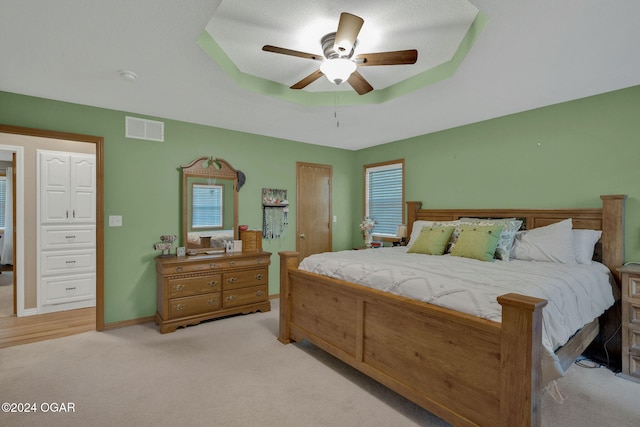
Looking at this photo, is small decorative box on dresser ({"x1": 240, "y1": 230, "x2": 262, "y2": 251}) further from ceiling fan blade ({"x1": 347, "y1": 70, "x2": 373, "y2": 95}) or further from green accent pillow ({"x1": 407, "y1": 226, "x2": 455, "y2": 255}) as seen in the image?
ceiling fan blade ({"x1": 347, "y1": 70, "x2": 373, "y2": 95})

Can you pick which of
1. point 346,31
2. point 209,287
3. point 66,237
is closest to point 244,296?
point 209,287

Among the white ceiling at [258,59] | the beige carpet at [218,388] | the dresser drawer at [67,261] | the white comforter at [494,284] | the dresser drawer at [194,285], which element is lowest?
the beige carpet at [218,388]

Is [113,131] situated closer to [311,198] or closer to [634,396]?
[311,198]

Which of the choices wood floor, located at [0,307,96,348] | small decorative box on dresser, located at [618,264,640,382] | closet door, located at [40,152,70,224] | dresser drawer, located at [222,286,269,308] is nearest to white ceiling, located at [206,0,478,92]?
small decorative box on dresser, located at [618,264,640,382]

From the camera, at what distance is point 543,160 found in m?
3.28

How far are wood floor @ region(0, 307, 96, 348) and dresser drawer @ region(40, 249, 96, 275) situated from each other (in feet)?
1.76

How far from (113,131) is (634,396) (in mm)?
5203

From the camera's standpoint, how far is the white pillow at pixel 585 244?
2728 mm

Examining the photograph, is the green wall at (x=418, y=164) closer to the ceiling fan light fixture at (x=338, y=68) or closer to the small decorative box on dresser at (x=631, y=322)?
the small decorative box on dresser at (x=631, y=322)

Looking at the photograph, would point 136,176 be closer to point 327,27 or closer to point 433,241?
point 327,27

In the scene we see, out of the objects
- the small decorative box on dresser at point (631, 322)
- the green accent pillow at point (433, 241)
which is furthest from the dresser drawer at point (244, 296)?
the small decorative box on dresser at point (631, 322)

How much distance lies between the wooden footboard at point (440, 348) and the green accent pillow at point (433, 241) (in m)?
1.23

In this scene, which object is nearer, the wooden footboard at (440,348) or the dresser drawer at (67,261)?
the wooden footboard at (440,348)

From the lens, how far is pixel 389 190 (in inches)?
199
